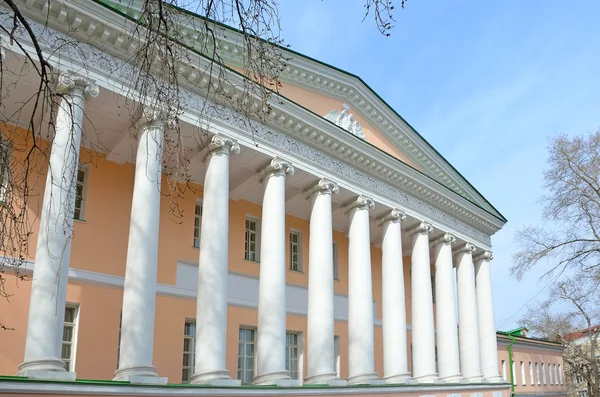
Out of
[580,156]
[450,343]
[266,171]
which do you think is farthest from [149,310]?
[580,156]

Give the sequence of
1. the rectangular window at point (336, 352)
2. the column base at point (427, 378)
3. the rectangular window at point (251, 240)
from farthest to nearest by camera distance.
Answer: the rectangular window at point (336, 352) → the column base at point (427, 378) → the rectangular window at point (251, 240)

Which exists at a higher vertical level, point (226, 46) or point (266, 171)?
point (226, 46)

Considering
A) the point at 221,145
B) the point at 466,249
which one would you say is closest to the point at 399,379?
the point at 466,249

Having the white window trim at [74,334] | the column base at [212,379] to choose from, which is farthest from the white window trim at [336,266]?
the white window trim at [74,334]

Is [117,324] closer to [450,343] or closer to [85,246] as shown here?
[85,246]

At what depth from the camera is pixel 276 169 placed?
559 inches

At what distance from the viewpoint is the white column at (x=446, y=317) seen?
19.2 metres

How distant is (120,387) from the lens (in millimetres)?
9898

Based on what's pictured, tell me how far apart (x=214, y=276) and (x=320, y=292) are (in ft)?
11.3

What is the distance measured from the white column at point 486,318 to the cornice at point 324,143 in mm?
935

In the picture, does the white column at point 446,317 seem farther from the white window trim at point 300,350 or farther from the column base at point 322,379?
the column base at point 322,379

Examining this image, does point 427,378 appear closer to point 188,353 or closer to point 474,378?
point 474,378

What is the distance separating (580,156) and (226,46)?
416 inches

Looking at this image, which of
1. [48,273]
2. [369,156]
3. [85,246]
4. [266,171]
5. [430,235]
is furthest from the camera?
[430,235]
